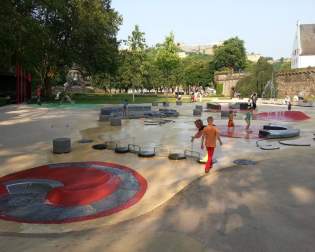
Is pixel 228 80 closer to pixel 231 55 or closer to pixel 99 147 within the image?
pixel 231 55

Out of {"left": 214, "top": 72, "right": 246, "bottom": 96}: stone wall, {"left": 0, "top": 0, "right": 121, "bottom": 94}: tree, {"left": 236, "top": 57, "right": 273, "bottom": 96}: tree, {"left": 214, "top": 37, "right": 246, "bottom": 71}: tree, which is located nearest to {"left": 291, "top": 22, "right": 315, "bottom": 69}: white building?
{"left": 214, "top": 72, "right": 246, "bottom": 96}: stone wall

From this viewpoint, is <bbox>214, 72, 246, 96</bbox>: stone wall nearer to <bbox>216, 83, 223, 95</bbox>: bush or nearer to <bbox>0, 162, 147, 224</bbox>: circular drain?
<bbox>216, 83, 223, 95</bbox>: bush

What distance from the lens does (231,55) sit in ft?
345

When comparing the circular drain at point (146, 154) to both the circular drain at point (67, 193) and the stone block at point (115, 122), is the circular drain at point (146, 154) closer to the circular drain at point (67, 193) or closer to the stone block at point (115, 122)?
the circular drain at point (67, 193)

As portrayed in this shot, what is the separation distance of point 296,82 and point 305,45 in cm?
2182

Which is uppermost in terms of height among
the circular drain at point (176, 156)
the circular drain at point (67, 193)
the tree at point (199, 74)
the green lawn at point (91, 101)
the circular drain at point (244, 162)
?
the tree at point (199, 74)

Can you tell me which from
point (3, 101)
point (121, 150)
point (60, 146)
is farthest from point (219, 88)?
point (60, 146)

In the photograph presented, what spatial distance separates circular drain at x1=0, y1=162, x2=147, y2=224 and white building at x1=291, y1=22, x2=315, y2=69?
3062 inches

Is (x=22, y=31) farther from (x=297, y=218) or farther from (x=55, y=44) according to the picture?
(x=55, y=44)

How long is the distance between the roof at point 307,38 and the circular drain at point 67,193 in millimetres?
78118

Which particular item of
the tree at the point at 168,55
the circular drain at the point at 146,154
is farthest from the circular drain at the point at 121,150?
the tree at the point at 168,55

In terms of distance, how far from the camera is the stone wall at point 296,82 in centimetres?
6138

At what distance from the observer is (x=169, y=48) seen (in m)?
77.4

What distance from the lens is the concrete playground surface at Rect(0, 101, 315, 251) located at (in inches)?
268
